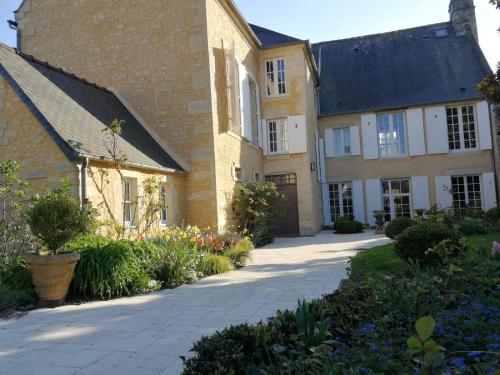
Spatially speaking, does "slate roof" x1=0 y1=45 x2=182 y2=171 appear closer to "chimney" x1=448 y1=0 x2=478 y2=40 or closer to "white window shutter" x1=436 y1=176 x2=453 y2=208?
"white window shutter" x1=436 y1=176 x2=453 y2=208

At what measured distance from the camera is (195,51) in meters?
11.3

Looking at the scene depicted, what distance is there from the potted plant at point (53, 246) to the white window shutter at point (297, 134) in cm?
1078

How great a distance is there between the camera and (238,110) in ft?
41.2

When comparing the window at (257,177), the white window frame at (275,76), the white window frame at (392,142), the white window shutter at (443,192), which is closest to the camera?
the window at (257,177)

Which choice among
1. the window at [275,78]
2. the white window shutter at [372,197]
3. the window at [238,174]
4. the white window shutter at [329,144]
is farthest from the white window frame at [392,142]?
the window at [238,174]

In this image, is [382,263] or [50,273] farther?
[382,263]

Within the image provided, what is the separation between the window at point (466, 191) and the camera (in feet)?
54.7

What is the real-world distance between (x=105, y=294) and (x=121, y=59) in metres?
8.43

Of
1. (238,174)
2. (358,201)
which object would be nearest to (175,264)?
(238,174)

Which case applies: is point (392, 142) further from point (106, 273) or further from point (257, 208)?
point (106, 273)

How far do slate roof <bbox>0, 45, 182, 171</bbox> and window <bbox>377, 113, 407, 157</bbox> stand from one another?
34.4 feet

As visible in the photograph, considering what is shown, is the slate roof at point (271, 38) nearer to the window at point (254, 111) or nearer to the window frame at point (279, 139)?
the window at point (254, 111)

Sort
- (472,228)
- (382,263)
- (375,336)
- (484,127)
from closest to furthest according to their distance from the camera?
(375,336) < (382,263) < (472,228) < (484,127)

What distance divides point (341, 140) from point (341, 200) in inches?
110
